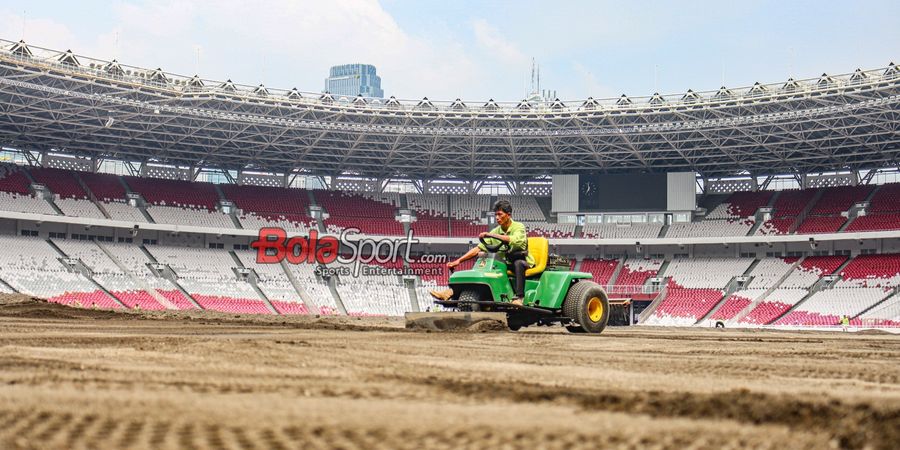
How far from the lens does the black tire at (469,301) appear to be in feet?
42.5

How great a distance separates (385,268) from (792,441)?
49.4 meters

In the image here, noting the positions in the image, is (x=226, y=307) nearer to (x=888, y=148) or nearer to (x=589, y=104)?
(x=589, y=104)

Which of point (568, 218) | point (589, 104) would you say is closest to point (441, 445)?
point (589, 104)

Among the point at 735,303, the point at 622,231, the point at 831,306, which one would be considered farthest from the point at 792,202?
the point at 831,306

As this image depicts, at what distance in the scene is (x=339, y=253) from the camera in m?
52.2

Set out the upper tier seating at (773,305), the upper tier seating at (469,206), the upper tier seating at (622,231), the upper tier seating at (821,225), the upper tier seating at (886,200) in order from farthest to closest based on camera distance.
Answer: the upper tier seating at (469,206)
the upper tier seating at (622,231)
the upper tier seating at (821,225)
the upper tier seating at (886,200)
the upper tier seating at (773,305)

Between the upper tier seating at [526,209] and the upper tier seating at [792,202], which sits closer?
the upper tier seating at [792,202]

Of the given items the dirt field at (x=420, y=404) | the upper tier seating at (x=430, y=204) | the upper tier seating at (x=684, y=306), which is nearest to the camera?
the dirt field at (x=420, y=404)

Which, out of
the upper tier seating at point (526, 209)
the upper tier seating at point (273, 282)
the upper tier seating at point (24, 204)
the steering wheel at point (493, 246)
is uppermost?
the upper tier seating at point (526, 209)

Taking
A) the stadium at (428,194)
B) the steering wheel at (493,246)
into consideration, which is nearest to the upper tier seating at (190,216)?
the stadium at (428,194)

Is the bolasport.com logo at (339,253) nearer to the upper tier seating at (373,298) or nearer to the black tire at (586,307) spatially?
Result: the upper tier seating at (373,298)

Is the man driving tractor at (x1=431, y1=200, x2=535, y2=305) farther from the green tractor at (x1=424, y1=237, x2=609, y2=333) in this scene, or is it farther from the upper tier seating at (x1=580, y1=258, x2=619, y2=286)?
the upper tier seating at (x1=580, y1=258, x2=619, y2=286)

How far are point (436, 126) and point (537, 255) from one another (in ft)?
110

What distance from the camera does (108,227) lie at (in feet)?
160
